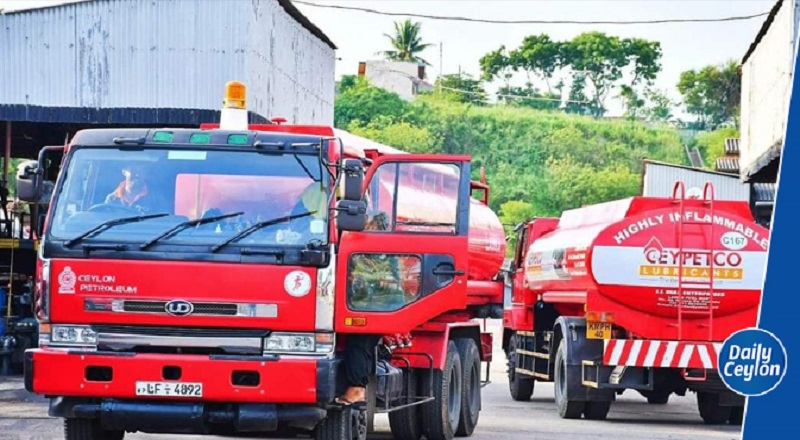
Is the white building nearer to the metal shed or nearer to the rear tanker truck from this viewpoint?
the metal shed

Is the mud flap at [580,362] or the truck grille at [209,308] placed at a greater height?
the truck grille at [209,308]

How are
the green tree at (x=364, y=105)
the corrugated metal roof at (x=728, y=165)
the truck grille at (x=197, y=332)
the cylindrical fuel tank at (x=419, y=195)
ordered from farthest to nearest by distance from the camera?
the green tree at (x=364, y=105)
the corrugated metal roof at (x=728, y=165)
the cylindrical fuel tank at (x=419, y=195)
the truck grille at (x=197, y=332)

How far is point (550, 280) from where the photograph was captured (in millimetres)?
21469

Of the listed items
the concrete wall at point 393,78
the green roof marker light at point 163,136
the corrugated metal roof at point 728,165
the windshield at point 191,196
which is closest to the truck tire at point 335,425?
the windshield at point 191,196

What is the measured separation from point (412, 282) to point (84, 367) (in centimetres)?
305

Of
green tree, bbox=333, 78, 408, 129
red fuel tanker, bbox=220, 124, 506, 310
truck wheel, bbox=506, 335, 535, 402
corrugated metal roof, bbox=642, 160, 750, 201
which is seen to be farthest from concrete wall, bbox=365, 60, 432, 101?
red fuel tanker, bbox=220, 124, 506, 310

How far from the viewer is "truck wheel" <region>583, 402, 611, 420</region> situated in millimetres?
19642

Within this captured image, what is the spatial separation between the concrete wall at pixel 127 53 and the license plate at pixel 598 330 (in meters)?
8.90

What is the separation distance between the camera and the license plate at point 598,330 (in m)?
18.8

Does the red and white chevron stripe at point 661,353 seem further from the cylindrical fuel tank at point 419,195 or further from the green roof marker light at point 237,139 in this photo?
the green roof marker light at point 237,139

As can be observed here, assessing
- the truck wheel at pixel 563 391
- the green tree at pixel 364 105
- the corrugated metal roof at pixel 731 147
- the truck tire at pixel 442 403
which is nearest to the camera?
the truck tire at pixel 442 403

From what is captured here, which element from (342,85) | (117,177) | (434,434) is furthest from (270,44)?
(342,85)

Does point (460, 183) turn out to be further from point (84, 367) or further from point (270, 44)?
point (270, 44)

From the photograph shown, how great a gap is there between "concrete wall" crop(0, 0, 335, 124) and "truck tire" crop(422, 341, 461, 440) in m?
11.6
